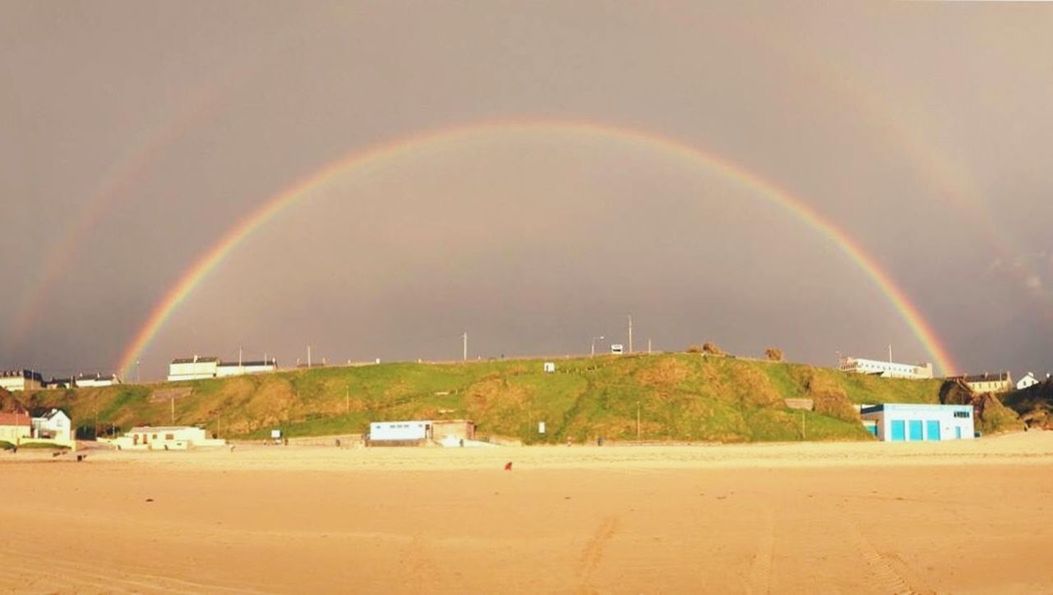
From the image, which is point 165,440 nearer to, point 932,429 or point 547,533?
point 547,533

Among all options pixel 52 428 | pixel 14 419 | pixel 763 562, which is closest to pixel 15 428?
pixel 14 419

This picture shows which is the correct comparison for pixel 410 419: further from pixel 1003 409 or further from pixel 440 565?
pixel 440 565

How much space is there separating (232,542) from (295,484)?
58.9 ft

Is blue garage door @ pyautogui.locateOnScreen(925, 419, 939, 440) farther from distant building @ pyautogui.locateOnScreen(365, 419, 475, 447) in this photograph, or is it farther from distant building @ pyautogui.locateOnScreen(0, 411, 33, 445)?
distant building @ pyautogui.locateOnScreen(0, 411, 33, 445)

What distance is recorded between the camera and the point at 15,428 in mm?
97812

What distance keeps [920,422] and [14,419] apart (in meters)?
101

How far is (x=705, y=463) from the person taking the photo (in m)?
47.5

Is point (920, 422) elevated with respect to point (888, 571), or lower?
lower

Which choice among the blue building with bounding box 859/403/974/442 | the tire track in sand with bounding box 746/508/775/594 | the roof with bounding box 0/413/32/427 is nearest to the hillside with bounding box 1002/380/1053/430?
the blue building with bounding box 859/403/974/442

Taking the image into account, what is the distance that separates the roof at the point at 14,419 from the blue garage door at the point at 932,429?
100m

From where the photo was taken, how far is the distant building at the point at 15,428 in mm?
95688

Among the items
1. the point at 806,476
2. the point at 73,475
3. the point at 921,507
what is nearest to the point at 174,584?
the point at 921,507

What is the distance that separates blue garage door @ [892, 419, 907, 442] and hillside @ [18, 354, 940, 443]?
402 cm

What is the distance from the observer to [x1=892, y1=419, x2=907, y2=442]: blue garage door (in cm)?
10000
